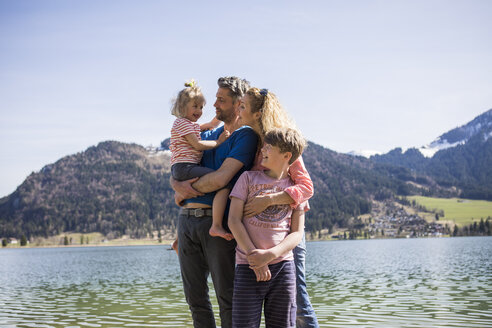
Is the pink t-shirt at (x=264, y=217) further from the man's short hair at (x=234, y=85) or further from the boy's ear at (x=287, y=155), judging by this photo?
the man's short hair at (x=234, y=85)

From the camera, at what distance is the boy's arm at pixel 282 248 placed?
170 inches

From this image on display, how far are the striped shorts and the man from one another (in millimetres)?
453

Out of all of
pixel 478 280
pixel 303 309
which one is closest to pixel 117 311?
pixel 303 309

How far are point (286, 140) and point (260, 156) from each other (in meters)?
0.55

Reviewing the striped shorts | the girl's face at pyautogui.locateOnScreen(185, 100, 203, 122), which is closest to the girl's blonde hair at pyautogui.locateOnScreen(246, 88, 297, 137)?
the girl's face at pyautogui.locateOnScreen(185, 100, 203, 122)

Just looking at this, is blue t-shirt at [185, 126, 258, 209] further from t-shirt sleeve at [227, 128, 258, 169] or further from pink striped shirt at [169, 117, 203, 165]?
pink striped shirt at [169, 117, 203, 165]

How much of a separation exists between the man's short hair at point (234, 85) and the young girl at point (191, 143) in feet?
1.39

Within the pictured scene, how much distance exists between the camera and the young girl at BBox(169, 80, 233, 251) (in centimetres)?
482

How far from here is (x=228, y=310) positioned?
484 cm

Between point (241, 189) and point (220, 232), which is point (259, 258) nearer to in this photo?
point (220, 232)

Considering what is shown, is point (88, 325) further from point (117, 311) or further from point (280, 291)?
point (280, 291)

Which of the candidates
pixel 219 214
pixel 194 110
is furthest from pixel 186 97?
pixel 219 214

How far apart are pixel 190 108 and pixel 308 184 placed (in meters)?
1.79

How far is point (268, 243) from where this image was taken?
4.47 meters
